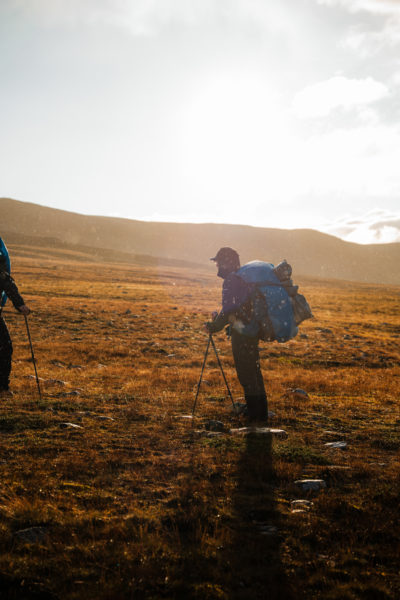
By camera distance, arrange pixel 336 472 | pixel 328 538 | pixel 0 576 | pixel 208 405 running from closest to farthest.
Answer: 1. pixel 0 576
2. pixel 328 538
3. pixel 336 472
4. pixel 208 405

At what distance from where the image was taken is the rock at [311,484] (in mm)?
5008

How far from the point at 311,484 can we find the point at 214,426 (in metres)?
2.66

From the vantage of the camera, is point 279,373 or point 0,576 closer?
point 0,576

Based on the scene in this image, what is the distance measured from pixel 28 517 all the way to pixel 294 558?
2624 millimetres

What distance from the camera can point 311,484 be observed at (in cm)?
510

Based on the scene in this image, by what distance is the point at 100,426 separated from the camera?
7227 mm

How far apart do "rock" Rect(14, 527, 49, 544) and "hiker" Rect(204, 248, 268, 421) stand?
4.54 metres

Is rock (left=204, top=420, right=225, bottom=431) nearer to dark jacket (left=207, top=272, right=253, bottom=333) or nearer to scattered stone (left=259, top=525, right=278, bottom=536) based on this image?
dark jacket (left=207, top=272, right=253, bottom=333)

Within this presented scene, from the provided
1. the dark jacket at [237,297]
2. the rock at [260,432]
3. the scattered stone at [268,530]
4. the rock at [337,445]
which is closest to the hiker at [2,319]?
the dark jacket at [237,297]

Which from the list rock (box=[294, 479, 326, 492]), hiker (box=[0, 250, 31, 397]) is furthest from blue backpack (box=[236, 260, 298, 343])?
hiker (box=[0, 250, 31, 397])

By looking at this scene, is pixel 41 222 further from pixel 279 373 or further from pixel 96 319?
pixel 279 373

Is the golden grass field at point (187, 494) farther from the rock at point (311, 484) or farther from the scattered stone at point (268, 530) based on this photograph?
the rock at point (311, 484)

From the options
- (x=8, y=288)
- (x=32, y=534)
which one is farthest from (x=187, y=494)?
(x=8, y=288)

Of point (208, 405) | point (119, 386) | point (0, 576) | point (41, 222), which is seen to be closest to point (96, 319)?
point (119, 386)
